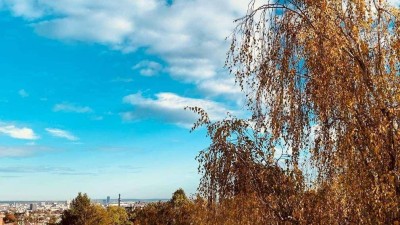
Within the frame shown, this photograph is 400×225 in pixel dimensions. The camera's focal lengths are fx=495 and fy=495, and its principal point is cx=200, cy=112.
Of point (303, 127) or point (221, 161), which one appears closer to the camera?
point (303, 127)

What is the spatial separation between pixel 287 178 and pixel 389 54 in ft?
7.75

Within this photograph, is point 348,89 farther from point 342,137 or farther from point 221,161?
point 221,161

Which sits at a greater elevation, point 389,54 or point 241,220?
point 389,54

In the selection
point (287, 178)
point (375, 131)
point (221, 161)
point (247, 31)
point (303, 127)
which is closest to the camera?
point (375, 131)

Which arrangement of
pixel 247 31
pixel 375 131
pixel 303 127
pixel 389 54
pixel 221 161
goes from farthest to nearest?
pixel 221 161 < pixel 247 31 < pixel 303 127 < pixel 389 54 < pixel 375 131

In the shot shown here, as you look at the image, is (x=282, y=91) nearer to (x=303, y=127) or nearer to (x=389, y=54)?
(x=303, y=127)

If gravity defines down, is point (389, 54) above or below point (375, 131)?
above

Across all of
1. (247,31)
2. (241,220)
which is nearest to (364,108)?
(247,31)

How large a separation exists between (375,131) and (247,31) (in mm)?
2118

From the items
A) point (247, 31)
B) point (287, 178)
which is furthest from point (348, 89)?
point (287, 178)

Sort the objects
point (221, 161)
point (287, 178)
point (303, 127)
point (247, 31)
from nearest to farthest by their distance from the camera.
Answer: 1. point (303, 127)
2. point (247, 31)
3. point (287, 178)
4. point (221, 161)

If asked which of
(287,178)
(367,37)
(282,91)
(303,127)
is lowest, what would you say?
(287,178)

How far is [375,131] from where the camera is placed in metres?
4.79

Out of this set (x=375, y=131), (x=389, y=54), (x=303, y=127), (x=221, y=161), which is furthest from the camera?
(x=221, y=161)
